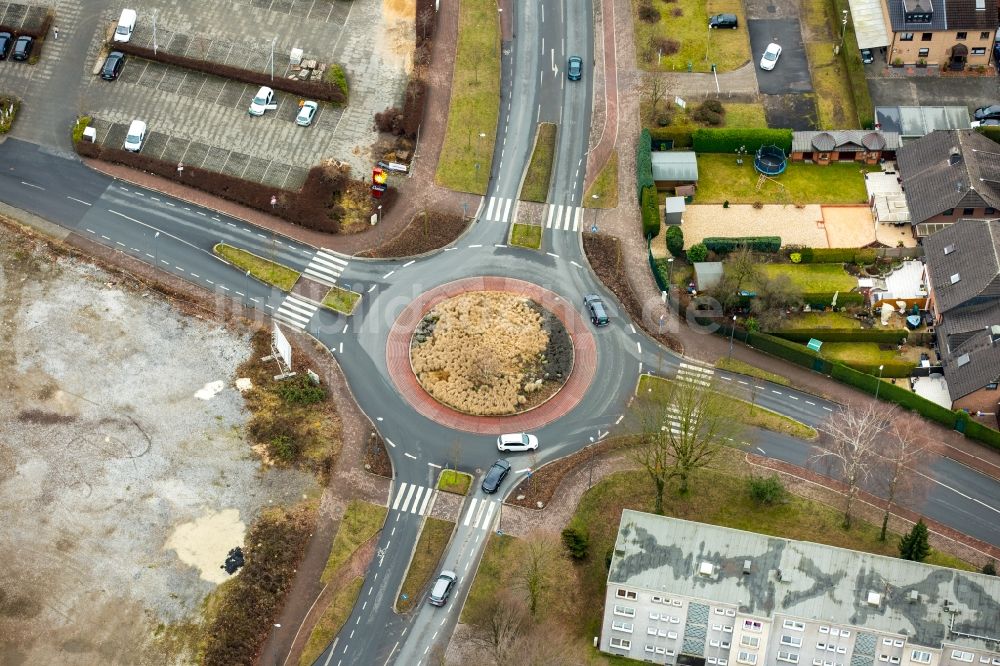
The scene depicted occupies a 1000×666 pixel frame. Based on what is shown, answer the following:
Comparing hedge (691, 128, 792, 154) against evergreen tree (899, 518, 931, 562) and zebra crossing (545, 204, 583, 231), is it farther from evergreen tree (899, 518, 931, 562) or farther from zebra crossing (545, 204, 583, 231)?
evergreen tree (899, 518, 931, 562)

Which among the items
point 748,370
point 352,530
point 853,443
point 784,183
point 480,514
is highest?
point 784,183

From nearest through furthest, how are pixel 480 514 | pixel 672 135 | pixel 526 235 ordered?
pixel 480 514 → pixel 526 235 → pixel 672 135

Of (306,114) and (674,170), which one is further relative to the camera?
(306,114)

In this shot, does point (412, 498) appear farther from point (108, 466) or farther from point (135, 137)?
point (135, 137)

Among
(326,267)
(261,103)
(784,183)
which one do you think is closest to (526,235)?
(326,267)

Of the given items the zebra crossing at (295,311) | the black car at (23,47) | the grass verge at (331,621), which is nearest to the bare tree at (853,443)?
the grass verge at (331,621)

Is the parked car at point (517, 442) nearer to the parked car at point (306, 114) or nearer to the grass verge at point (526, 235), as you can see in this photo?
the grass verge at point (526, 235)
